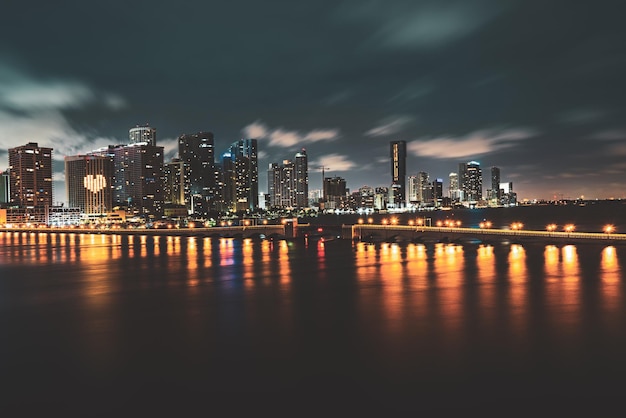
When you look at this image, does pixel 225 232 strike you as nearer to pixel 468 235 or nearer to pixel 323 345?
pixel 468 235

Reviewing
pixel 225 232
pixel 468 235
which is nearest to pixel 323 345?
pixel 468 235

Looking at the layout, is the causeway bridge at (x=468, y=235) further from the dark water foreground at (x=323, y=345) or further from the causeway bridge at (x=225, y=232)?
the dark water foreground at (x=323, y=345)

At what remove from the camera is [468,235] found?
75.8 m

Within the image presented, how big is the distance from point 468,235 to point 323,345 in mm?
59804

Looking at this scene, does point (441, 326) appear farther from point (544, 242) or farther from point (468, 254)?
point (544, 242)

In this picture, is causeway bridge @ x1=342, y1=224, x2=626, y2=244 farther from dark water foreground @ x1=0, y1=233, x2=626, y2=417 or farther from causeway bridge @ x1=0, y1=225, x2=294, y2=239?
dark water foreground @ x1=0, y1=233, x2=626, y2=417

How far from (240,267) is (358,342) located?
35.1 meters

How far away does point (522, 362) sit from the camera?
17688mm

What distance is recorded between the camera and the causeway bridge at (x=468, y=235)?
64.7 metres

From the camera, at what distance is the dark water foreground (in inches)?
582

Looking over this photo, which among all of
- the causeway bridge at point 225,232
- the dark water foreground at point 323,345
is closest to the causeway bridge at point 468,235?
the causeway bridge at point 225,232

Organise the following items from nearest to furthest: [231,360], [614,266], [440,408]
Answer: [440,408] → [231,360] → [614,266]

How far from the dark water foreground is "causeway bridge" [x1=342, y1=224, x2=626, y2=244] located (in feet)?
77.1

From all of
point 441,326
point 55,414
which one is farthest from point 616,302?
point 55,414
